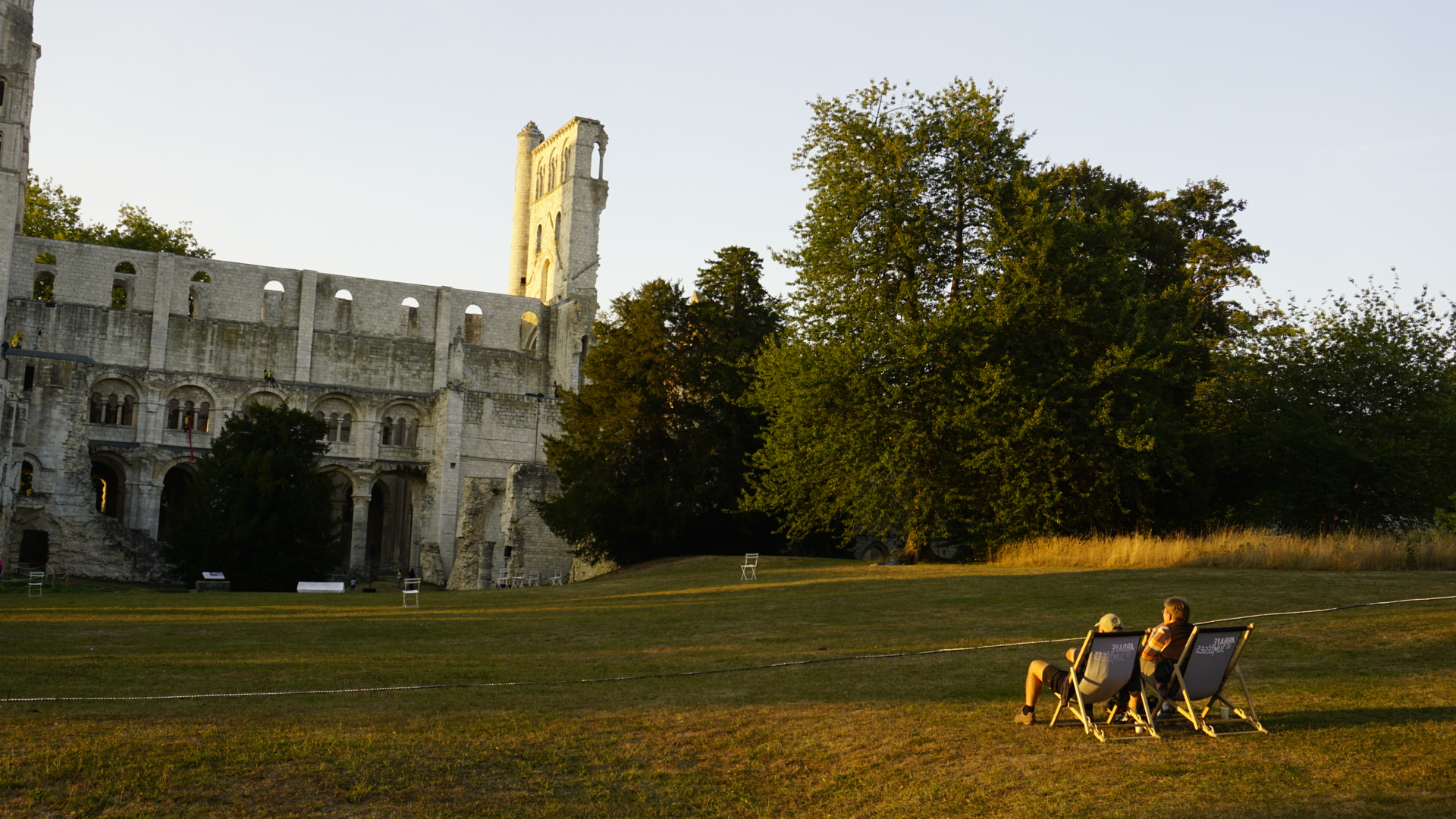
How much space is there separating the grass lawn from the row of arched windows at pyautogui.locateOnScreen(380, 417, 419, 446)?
37094 millimetres

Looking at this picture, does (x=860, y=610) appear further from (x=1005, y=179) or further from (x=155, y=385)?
(x=155, y=385)

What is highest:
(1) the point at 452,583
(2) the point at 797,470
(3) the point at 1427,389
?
(3) the point at 1427,389

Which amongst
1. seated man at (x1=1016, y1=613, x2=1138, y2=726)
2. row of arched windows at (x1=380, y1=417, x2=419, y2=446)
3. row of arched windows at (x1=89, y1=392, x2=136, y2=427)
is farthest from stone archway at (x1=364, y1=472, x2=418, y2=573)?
seated man at (x1=1016, y1=613, x2=1138, y2=726)

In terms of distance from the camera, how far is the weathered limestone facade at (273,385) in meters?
39.4

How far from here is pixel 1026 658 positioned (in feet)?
35.9

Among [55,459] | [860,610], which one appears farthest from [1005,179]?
[55,459]

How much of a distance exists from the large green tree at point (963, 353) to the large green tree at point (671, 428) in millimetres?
4668

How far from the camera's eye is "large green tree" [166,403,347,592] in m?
33.7

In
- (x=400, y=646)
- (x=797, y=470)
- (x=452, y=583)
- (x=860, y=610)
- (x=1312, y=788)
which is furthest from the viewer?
(x=452, y=583)

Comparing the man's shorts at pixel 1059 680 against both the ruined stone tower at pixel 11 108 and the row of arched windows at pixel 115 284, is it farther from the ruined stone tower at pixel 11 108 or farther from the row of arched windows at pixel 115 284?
the row of arched windows at pixel 115 284

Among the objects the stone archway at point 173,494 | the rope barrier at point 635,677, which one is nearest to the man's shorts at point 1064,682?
the rope barrier at point 635,677

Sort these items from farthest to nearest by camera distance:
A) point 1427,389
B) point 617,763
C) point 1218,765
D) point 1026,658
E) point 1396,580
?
1. point 1427,389
2. point 1396,580
3. point 1026,658
4. point 617,763
5. point 1218,765

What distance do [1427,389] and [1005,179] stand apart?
10.9 meters

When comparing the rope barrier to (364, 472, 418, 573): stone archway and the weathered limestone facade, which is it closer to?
the weathered limestone facade
